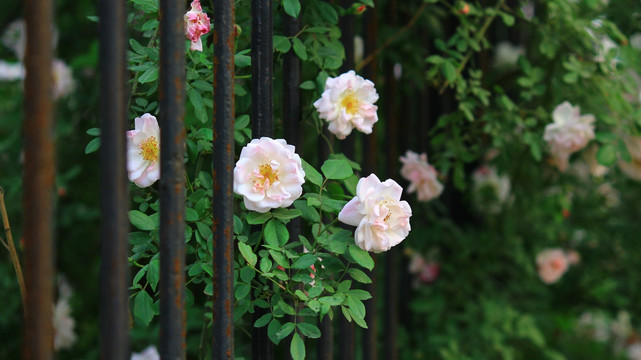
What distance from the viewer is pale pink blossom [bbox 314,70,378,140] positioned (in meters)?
1.30

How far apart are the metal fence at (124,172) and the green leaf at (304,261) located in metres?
0.12

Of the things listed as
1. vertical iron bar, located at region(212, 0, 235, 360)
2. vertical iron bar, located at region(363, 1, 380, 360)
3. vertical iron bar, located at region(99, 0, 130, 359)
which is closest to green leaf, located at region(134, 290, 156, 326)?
vertical iron bar, located at region(212, 0, 235, 360)

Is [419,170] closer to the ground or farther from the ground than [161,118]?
closer to the ground

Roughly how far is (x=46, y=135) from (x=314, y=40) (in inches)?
26.5

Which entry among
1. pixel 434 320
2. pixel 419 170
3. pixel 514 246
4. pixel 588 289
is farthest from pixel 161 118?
pixel 588 289

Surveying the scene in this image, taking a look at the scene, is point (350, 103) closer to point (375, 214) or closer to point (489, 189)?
point (375, 214)

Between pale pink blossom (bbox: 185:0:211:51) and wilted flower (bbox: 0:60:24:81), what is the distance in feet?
6.40

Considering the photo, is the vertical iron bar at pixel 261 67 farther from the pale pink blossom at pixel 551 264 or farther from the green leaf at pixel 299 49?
the pale pink blossom at pixel 551 264

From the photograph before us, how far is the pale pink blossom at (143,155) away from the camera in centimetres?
115

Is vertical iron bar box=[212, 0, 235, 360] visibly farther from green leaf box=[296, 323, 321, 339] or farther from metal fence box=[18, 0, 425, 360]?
green leaf box=[296, 323, 321, 339]

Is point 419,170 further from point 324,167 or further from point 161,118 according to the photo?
point 161,118

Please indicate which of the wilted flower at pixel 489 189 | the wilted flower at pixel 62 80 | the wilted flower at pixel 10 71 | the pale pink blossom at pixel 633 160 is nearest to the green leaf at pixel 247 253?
the pale pink blossom at pixel 633 160

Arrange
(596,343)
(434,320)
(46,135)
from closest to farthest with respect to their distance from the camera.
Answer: (46,135) < (434,320) < (596,343)

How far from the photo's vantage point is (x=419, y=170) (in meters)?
1.84
